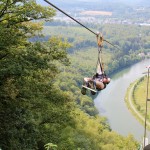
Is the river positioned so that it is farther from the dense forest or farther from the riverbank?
the dense forest

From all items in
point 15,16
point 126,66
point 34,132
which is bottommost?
point 126,66

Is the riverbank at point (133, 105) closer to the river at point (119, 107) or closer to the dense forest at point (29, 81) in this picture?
the river at point (119, 107)

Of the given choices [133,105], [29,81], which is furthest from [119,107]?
[29,81]

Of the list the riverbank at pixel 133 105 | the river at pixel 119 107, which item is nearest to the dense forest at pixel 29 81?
the river at pixel 119 107

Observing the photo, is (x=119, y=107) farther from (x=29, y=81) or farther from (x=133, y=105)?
(x=29, y=81)

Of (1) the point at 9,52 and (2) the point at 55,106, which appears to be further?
(2) the point at 55,106

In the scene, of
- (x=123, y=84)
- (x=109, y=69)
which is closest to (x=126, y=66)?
(x=109, y=69)

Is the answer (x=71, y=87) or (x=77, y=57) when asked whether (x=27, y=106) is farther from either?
(x=77, y=57)
